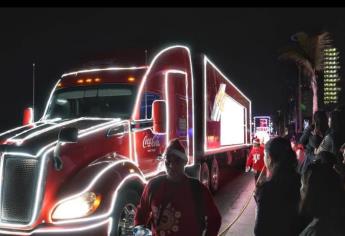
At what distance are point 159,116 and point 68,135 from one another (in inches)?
64.2

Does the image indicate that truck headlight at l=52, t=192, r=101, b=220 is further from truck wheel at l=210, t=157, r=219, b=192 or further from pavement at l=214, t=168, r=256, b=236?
truck wheel at l=210, t=157, r=219, b=192

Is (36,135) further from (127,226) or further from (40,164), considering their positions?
(127,226)

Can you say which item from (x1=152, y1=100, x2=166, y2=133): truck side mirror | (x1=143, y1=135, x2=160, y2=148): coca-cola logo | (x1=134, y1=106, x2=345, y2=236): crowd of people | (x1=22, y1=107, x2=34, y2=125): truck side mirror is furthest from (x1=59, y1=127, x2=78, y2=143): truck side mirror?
(x1=22, y1=107, x2=34, y2=125): truck side mirror

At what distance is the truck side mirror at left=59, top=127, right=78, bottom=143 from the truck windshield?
4.38 ft

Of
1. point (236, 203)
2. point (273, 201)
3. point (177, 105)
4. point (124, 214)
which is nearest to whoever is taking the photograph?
point (273, 201)

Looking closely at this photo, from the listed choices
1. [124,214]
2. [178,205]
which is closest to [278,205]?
[178,205]

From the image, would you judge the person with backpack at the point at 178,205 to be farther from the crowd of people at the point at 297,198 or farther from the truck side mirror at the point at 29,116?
the truck side mirror at the point at 29,116

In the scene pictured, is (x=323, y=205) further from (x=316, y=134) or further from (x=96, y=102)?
(x=96, y=102)

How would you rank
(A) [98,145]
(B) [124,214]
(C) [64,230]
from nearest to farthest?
(C) [64,230]
(B) [124,214]
(A) [98,145]

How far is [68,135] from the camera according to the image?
6.02 metres

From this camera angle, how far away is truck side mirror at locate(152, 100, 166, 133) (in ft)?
23.5

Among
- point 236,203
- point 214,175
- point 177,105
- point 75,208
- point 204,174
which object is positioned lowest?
point 236,203

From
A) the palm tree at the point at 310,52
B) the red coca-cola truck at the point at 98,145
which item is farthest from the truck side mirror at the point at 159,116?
the palm tree at the point at 310,52

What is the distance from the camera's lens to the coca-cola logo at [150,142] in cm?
763
